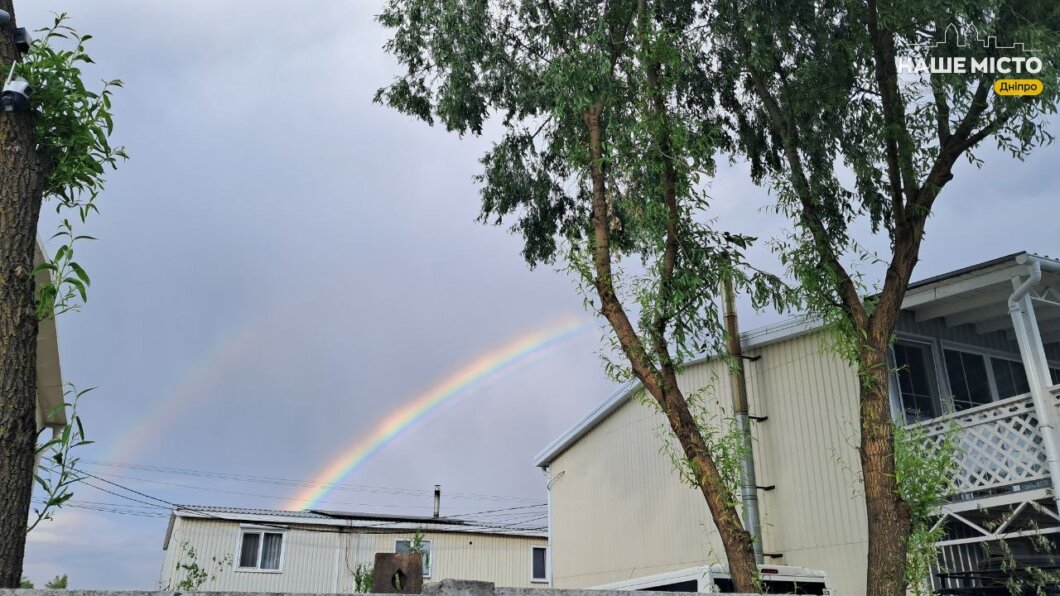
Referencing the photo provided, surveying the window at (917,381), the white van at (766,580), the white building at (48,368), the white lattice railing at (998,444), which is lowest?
the white van at (766,580)

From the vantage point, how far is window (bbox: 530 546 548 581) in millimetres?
26391

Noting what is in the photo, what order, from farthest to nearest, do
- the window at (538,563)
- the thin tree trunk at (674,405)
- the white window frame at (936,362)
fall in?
the window at (538,563)
the white window frame at (936,362)
the thin tree trunk at (674,405)

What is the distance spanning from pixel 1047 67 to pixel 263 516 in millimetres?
22864

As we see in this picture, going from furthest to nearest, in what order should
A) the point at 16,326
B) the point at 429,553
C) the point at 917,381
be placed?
the point at 429,553 < the point at 917,381 < the point at 16,326

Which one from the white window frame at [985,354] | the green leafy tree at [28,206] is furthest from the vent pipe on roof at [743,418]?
the green leafy tree at [28,206]

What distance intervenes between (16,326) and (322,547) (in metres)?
23.5

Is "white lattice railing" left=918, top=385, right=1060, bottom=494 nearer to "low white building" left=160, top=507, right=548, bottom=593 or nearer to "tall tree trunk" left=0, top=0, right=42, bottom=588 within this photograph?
"tall tree trunk" left=0, top=0, right=42, bottom=588

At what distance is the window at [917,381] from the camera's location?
41.5 feet

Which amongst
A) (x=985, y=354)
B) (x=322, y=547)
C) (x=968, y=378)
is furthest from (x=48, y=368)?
(x=322, y=547)

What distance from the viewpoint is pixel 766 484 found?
1370 centimetres

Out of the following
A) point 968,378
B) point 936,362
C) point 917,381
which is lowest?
point 917,381

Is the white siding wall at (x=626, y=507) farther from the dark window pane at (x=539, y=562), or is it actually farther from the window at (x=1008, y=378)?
the dark window pane at (x=539, y=562)

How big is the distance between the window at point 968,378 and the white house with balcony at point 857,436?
0.10 ft

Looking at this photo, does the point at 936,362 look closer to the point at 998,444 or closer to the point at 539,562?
the point at 998,444
